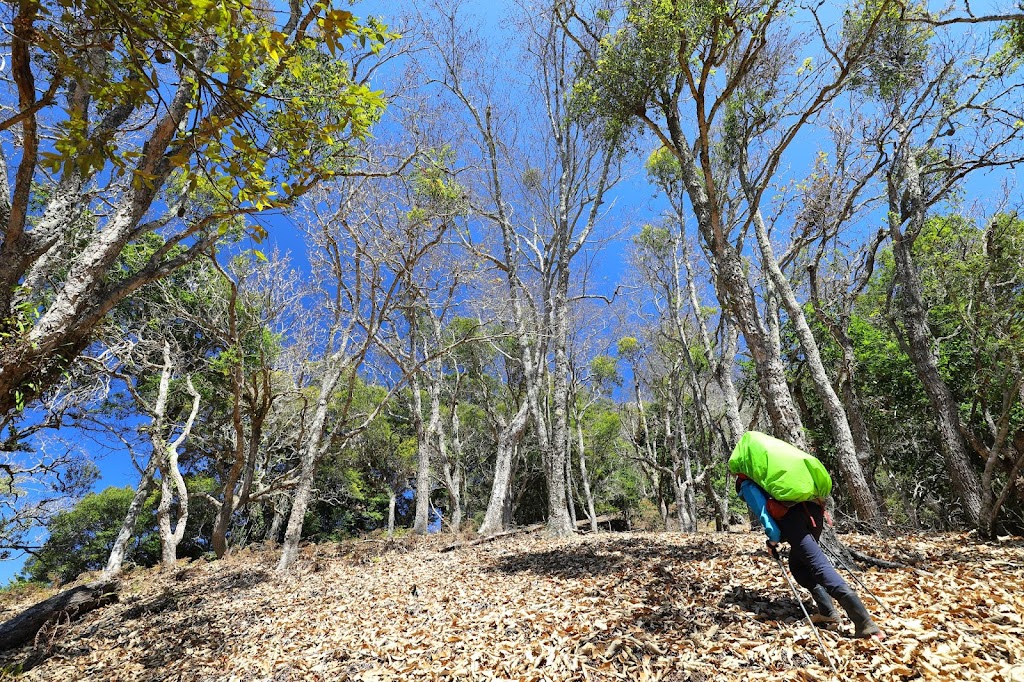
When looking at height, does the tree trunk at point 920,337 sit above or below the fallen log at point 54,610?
above

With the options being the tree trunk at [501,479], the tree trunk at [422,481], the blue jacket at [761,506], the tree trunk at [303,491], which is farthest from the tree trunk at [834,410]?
the tree trunk at [422,481]

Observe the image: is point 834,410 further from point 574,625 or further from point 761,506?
point 574,625

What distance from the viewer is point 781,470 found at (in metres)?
3.30

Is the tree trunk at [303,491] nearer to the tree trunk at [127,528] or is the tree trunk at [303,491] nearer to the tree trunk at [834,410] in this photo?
the tree trunk at [127,528]

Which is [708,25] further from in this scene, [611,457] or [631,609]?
[611,457]

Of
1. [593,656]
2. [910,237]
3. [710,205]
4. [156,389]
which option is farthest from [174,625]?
[910,237]

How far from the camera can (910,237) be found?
26.7ft

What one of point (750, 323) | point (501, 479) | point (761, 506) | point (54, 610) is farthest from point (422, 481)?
point (761, 506)

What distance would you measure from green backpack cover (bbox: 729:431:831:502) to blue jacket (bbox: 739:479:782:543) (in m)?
0.08

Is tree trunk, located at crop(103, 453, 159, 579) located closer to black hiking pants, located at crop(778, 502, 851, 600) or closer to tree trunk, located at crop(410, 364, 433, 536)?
tree trunk, located at crop(410, 364, 433, 536)

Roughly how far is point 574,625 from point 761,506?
1874 mm

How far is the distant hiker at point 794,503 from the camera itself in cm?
321

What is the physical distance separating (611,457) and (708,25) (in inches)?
720

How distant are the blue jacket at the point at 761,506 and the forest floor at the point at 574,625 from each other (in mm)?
678
